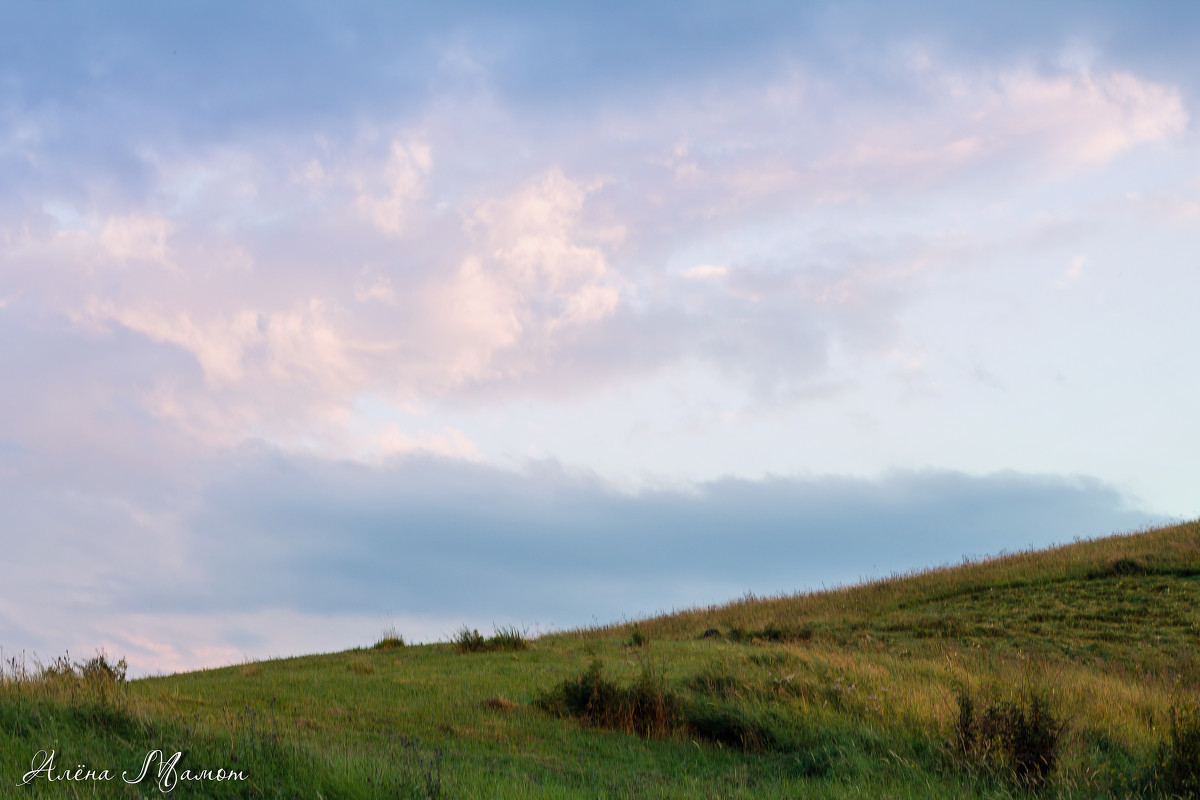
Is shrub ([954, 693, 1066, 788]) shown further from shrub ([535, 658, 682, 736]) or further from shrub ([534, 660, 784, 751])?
shrub ([535, 658, 682, 736])

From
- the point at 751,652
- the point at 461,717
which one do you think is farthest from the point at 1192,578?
the point at 461,717

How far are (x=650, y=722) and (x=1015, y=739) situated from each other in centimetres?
442

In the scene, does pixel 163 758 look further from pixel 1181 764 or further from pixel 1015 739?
pixel 1181 764

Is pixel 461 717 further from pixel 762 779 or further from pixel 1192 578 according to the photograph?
pixel 1192 578

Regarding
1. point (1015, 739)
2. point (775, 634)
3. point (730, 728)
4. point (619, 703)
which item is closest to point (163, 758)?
point (619, 703)

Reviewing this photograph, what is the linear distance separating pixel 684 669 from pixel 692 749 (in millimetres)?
4507

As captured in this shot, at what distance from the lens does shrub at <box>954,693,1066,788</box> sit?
8336 mm

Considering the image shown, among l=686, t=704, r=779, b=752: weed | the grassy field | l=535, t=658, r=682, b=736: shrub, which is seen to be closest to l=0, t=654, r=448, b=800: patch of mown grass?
the grassy field

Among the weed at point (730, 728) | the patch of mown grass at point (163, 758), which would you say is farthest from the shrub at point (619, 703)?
the patch of mown grass at point (163, 758)

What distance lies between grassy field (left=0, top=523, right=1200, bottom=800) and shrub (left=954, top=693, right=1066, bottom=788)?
0.07 ft

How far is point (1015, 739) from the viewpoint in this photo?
8.52 m

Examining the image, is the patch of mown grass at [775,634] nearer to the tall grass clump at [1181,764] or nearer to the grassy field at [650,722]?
the grassy field at [650,722]

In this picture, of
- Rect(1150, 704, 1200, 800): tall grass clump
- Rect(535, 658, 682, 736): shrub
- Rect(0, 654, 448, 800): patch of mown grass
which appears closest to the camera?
Rect(0, 654, 448, 800): patch of mown grass

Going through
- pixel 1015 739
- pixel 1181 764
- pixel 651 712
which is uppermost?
pixel 651 712
